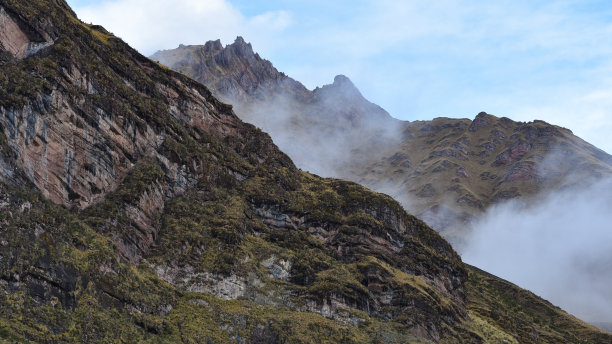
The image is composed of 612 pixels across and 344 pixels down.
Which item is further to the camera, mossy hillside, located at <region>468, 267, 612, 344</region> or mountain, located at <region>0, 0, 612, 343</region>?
mossy hillside, located at <region>468, 267, 612, 344</region>

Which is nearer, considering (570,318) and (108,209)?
(108,209)

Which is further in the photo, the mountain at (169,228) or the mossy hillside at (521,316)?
the mossy hillside at (521,316)

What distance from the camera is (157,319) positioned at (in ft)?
211

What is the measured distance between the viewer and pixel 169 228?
85500mm

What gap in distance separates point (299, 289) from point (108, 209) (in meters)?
33.8

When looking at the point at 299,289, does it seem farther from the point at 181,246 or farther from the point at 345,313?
the point at 181,246

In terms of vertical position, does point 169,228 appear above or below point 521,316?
below

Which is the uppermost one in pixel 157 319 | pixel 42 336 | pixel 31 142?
pixel 31 142

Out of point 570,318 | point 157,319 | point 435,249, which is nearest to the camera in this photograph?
point 157,319

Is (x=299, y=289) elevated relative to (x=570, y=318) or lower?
lower

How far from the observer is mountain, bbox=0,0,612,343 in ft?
185

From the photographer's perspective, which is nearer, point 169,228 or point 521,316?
point 169,228

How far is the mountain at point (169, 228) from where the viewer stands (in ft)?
185

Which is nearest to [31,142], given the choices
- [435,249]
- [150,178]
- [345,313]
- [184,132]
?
[150,178]
